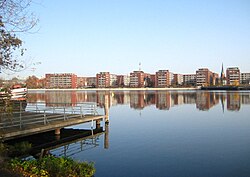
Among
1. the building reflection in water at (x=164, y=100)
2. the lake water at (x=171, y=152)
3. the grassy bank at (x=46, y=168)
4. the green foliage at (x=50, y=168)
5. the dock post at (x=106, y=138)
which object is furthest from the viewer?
Answer: the building reflection in water at (x=164, y=100)

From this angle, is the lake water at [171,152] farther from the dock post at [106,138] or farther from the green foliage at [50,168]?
the green foliage at [50,168]

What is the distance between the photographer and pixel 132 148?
17141 mm

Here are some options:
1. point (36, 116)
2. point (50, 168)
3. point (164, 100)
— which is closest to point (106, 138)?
point (36, 116)

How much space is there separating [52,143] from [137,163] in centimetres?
719

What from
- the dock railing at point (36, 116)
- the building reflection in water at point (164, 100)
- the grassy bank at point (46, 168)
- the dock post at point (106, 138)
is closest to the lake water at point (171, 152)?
the dock post at point (106, 138)

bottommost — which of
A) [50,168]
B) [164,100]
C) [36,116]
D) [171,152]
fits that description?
[171,152]

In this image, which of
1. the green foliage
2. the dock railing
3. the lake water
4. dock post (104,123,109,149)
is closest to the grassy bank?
the green foliage

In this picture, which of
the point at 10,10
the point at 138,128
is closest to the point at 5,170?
the point at 10,10

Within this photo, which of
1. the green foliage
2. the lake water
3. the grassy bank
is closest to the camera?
the grassy bank

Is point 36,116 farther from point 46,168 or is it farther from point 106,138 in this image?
point 46,168

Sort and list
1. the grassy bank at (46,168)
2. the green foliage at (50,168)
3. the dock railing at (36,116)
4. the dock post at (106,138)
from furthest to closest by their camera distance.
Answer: the dock post at (106,138), the dock railing at (36,116), the green foliage at (50,168), the grassy bank at (46,168)

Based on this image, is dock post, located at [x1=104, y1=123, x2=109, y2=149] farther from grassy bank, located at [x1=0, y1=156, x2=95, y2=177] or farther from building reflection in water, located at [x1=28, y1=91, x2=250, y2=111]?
grassy bank, located at [x1=0, y1=156, x2=95, y2=177]

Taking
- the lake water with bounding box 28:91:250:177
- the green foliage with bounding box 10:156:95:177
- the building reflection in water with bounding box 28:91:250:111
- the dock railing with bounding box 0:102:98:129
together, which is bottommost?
the lake water with bounding box 28:91:250:177

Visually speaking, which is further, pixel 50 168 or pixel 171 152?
pixel 171 152
